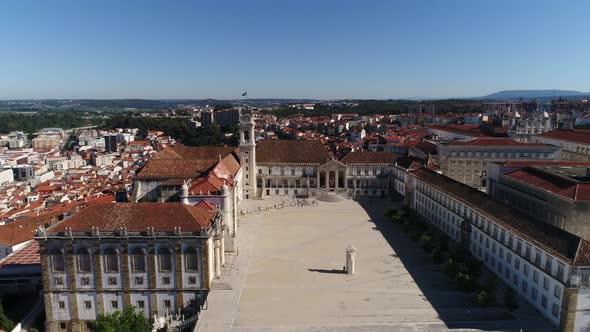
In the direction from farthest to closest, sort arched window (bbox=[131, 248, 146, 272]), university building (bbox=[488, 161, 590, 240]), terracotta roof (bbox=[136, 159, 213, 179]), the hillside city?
terracotta roof (bbox=[136, 159, 213, 179]), university building (bbox=[488, 161, 590, 240]), arched window (bbox=[131, 248, 146, 272]), the hillside city

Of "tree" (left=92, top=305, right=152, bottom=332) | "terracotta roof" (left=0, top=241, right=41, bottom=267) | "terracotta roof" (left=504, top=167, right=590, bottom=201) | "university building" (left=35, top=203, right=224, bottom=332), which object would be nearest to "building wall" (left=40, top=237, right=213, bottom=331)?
"university building" (left=35, top=203, right=224, bottom=332)

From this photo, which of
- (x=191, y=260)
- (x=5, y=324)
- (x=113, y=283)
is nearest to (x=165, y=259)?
(x=191, y=260)

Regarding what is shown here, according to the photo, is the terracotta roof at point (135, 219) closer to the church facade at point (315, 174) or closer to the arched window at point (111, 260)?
the arched window at point (111, 260)

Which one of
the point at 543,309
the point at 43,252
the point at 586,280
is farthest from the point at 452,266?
the point at 43,252

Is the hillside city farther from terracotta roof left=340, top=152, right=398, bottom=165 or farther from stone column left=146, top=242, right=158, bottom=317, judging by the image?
terracotta roof left=340, top=152, right=398, bottom=165

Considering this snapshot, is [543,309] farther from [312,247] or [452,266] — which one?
[312,247]

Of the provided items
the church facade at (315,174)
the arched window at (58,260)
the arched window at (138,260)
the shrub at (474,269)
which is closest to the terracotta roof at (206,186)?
the arched window at (138,260)
